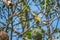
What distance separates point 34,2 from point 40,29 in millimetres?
1847

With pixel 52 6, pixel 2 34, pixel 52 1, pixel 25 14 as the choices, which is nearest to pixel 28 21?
pixel 25 14

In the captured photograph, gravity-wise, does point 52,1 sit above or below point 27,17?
above

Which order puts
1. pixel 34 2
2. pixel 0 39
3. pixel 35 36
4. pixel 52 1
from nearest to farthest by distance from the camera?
pixel 35 36 < pixel 0 39 < pixel 52 1 < pixel 34 2

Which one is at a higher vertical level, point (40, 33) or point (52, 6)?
point (52, 6)

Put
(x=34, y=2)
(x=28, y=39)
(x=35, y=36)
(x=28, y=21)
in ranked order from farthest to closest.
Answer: (x=34, y=2) → (x=28, y=21) → (x=28, y=39) → (x=35, y=36)

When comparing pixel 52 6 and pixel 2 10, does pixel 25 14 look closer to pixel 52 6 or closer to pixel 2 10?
pixel 52 6

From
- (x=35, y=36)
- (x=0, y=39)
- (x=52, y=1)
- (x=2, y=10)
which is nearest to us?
(x=35, y=36)

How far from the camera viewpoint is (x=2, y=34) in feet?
5.03

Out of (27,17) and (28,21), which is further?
(27,17)

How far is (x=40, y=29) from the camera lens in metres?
1.26

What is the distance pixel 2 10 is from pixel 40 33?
2.15 metres

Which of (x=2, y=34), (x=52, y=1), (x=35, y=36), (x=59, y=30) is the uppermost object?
(x=52, y=1)

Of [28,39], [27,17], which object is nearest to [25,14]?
[27,17]

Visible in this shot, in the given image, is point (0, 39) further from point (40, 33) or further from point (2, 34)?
point (40, 33)
